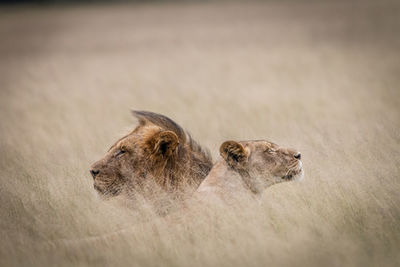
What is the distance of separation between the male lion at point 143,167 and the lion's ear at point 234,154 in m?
0.44

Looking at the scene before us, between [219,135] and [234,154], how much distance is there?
11.9 feet

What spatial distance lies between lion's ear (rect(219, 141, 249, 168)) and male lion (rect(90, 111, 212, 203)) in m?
0.44

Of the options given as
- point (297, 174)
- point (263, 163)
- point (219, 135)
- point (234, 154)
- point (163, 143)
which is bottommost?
point (219, 135)

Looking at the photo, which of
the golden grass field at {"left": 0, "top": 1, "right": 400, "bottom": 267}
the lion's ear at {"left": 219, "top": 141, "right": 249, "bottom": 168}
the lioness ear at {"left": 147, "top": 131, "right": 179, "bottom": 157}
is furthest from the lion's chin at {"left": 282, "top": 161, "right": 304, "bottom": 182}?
the lioness ear at {"left": 147, "top": 131, "right": 179, "bottom": 157}

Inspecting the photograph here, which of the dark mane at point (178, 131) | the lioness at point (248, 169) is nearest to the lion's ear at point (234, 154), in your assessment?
the lioness at point (248, 169)

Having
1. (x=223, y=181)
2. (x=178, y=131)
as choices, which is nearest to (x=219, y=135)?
(x=178, y=131)

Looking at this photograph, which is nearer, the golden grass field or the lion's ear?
the golden grass field

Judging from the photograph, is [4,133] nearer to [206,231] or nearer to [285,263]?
[206,231]

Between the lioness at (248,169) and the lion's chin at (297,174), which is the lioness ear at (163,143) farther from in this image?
the lion's chin at (297,174)

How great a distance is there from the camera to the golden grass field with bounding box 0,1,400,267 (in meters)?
4.22

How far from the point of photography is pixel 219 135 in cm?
856

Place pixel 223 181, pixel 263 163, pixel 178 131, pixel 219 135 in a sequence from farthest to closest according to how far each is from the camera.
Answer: pixel 219 135 → pixel 178 131 → pixel 263 163 → pixel 223 181

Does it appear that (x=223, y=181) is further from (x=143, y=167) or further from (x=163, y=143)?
(x=143, y=167)

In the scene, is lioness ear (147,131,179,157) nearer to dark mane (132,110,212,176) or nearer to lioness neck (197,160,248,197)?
dark mane (132,110,212,176)
